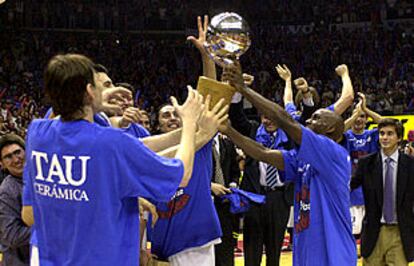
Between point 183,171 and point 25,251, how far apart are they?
1.67m

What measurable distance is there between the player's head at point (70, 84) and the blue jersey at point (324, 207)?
189 cm

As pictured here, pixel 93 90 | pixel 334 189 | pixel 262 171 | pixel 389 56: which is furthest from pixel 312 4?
pixel 93 90

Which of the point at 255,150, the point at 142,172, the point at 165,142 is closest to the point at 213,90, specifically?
the point at 165,142

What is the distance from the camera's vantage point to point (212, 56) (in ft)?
13.1

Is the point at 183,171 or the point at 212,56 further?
the point at 212,56

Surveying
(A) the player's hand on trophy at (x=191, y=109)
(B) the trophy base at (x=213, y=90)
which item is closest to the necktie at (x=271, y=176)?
(B) the trophy base at (x=213, y=90)

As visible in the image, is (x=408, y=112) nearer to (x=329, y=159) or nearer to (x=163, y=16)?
(x=163, y=16)

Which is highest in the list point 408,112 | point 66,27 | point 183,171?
point 183,171

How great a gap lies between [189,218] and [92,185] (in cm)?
152

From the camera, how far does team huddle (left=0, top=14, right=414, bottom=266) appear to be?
289 cm

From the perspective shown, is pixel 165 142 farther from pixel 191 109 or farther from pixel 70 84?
pixel 70 84

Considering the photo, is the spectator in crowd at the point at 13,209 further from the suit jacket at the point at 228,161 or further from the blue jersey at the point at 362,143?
the blue jersey at the point at 362,143

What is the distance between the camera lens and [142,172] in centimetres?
292

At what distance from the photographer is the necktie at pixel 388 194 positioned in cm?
620
